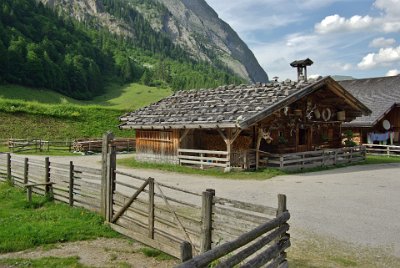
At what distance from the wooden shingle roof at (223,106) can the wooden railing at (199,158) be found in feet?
5.24

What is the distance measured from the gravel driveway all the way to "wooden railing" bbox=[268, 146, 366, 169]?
1.58m

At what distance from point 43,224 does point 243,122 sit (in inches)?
468

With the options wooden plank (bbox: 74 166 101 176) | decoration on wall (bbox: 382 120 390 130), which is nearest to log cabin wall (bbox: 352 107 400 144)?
decoration on wall (bbox: 382 120 390 130)

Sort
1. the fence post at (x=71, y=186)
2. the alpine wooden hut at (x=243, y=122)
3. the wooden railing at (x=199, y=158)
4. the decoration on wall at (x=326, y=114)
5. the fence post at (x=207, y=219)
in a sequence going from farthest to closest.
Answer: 1. the decoration on wall at (x=326, y=114)
2. the wooden railing at (x=199, y=158)
3. the alpine wooden hut at (x=243, y=122)
4. the fence post at (x=71, y=186)
5. the fence post at (x=207, y=219)

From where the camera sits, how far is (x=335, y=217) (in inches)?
453

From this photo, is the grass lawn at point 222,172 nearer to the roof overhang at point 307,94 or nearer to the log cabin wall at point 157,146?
the log cabin wall at point 157,146

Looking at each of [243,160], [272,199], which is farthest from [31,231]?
[243,160]

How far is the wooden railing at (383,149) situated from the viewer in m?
32.8

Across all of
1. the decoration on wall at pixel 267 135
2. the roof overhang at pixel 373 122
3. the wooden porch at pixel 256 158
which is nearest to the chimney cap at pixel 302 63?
the wooden porch at pixel 256 158

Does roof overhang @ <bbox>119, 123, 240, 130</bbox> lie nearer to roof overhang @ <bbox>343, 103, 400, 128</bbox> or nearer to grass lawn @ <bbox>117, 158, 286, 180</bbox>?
grass lawn @ <bbox>117, 158, 286, 180</bbox>

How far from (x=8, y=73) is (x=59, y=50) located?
127 ft

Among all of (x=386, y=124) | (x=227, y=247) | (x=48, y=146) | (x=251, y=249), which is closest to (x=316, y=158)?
(x=386, y=124)

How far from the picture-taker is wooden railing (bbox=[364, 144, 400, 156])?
32812 millimetres

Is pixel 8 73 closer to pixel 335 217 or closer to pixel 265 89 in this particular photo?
pixel 265 89
